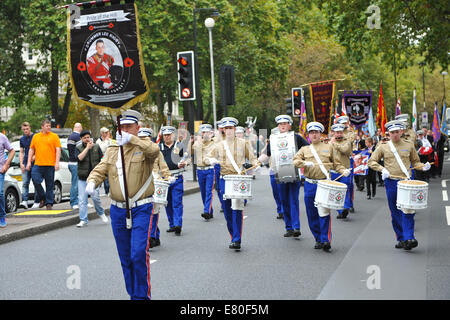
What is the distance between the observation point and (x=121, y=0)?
627 cm

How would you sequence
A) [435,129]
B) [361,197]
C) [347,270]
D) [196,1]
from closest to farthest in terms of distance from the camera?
[347,270] < [361,197] < [435,129] < [196,1]

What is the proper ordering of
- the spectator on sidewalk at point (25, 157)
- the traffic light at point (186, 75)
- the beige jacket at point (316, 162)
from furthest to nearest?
the traffic light at point (186, 75)
the spectator on sidewalk at point (25, 157)
the beige jacket at point (316, 162)

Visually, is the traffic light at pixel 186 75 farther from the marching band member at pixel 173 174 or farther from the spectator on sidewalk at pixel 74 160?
the marching band member at pixel 173 174

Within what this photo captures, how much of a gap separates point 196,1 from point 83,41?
26040 millimetres

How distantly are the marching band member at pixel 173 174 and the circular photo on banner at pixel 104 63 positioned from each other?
5117mm

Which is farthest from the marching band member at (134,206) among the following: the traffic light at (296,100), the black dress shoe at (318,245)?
the traffic light at (296,100)

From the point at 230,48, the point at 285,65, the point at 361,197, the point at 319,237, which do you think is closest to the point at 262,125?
the point at 285,65

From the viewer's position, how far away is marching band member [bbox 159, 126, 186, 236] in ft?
37.4

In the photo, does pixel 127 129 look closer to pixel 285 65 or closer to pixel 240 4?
pixel 240 4

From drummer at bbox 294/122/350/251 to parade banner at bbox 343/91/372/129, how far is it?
11.7 m

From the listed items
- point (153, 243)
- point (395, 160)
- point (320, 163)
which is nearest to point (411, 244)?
point (395, 160)

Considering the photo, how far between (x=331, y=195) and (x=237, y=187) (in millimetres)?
1397

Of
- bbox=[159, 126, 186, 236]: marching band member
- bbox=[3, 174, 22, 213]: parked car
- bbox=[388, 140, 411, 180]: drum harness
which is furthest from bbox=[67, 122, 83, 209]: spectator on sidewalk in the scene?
bbox=[388, 140, 411, 180]: drum harness

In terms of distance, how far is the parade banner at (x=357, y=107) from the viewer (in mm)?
21344
